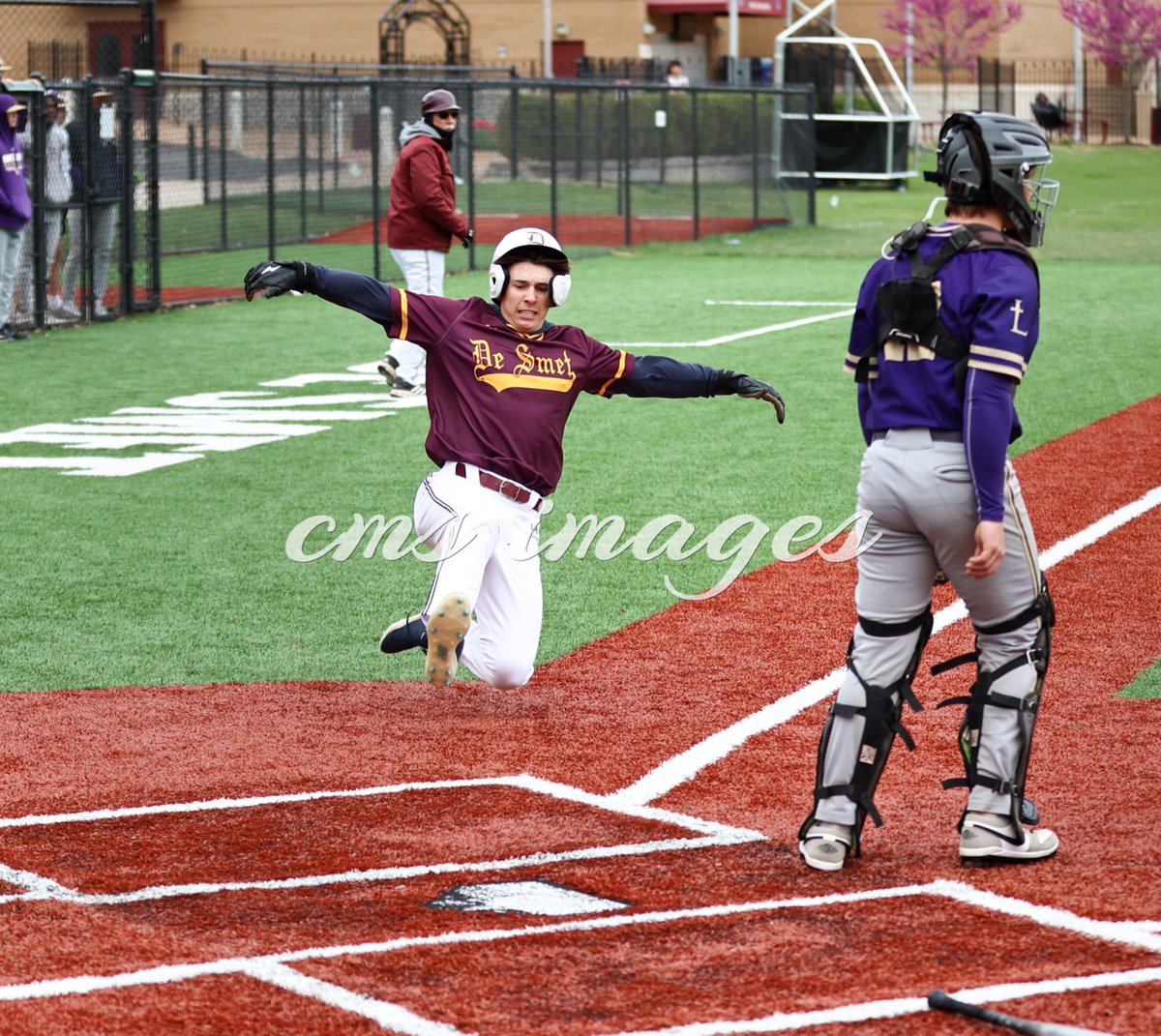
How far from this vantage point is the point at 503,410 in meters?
6.47

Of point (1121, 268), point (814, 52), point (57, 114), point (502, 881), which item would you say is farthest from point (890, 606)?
point (814, 52)

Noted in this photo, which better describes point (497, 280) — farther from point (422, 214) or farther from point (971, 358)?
point (422, 214)

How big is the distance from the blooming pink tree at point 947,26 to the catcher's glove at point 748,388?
45806 millimetres

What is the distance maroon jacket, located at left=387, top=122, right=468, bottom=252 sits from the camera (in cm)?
1362

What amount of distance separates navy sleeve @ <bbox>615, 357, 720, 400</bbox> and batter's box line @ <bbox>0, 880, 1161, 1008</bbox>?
7.74ft

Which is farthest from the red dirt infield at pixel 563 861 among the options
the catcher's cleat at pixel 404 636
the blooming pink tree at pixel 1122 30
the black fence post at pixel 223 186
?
the blooming pink tree at pixel 1122 30

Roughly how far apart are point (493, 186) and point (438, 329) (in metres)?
20.2

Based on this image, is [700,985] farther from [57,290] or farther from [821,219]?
[821,219]

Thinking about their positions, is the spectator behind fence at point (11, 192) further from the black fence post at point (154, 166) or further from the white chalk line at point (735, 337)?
the white chalk line at point (735, 337)

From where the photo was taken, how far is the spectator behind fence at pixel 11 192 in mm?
15422

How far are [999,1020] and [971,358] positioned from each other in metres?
1.64

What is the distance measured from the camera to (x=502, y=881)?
4734mm

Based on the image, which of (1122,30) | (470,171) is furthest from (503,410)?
(1122,30)

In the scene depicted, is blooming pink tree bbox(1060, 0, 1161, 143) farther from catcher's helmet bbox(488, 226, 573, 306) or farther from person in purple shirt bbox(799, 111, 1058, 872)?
person in purple shirt bbox(799, 111, 1058, 872)
